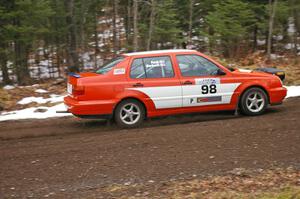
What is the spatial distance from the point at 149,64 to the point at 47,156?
131 inches

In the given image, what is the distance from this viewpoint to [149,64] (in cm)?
948

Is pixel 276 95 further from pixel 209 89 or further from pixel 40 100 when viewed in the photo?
pixel 40 100

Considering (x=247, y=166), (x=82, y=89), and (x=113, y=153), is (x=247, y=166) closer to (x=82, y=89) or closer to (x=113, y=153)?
(x=113, y=153)

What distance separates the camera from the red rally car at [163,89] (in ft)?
30.1

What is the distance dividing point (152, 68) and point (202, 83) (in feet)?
3.79

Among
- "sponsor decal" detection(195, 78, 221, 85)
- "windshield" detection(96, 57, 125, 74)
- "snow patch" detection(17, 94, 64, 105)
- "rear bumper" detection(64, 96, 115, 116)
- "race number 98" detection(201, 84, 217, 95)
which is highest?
"windshield" detection(96, 57, 125, 74)

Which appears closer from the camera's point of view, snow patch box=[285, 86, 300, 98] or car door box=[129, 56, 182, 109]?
car door box=[129, 56, 182, 109]

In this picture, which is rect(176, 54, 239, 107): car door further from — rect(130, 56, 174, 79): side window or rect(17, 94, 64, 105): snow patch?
rect(17, 94, 64, 105): snow patch

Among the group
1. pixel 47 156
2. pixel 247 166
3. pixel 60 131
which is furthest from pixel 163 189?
pixel 60 131

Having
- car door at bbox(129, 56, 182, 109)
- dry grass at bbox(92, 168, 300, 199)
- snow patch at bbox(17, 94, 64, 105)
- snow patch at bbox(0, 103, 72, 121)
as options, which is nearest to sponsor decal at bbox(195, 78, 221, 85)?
car door at bbox(129, 56, 182, 109)

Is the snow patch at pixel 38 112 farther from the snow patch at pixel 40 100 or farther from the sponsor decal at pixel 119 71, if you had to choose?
the sponsor decal at pixel 119 71

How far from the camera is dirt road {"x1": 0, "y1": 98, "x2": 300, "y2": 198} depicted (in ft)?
19.6

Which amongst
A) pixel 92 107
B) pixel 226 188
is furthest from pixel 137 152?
pixel 92 107

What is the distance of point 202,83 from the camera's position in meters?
9.59
